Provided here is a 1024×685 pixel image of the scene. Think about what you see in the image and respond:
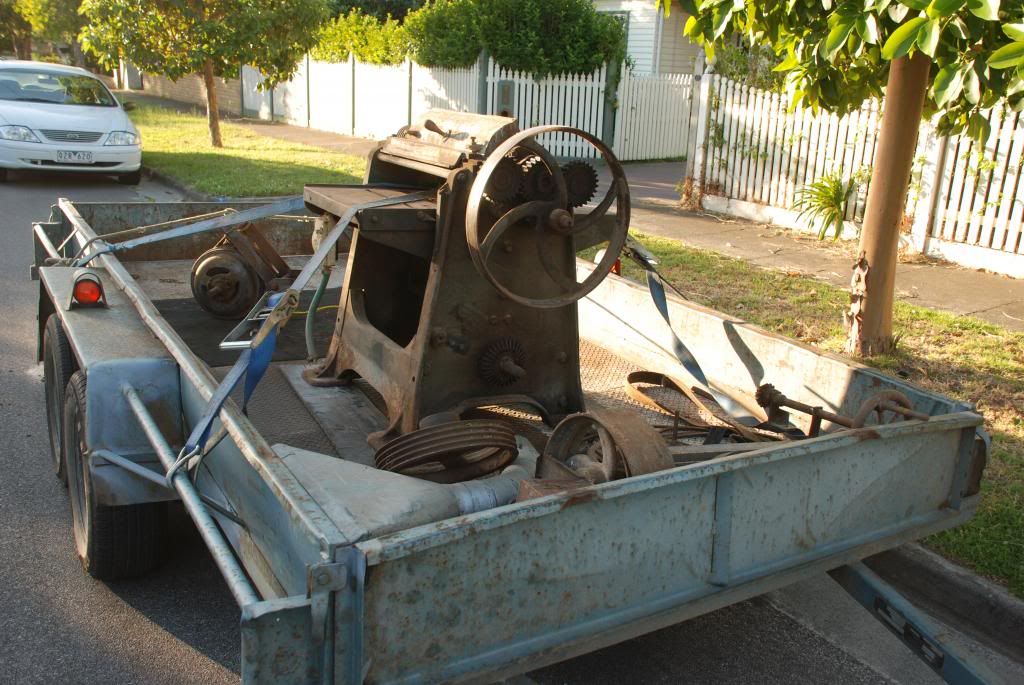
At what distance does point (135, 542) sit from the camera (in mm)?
3686

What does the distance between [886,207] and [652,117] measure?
12.7 meters

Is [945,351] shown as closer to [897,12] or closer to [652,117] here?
[897,12]

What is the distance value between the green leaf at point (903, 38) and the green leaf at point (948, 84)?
26 cm

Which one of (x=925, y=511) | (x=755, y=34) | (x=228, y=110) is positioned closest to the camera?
(x=925, y=511)

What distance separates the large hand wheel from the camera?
3334mm

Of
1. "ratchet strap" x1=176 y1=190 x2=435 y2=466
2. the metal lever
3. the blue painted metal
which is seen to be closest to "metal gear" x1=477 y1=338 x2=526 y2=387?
the metal lever

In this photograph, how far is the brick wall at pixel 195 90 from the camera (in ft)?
92.0

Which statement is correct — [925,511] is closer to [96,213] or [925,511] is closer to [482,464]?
[482,464]

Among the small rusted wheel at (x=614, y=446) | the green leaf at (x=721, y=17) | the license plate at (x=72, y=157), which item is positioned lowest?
the license plate at (x=72, y=157)

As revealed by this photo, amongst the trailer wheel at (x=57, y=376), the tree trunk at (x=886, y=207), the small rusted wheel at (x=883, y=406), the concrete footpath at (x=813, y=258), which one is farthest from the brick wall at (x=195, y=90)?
the small rusted wheel at (x=883, y=406)

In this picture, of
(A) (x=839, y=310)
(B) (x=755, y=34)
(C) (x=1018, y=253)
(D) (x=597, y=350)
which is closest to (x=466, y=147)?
(D) (x=597, y=350)

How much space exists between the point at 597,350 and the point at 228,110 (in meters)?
25.6

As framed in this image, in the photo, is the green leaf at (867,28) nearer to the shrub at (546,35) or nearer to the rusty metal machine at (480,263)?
the rusty metal machine at (480,263)

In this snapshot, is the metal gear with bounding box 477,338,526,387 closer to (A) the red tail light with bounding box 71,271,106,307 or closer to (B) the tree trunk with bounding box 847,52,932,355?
(A) the red tail light with bounding box 71,271,106,307
